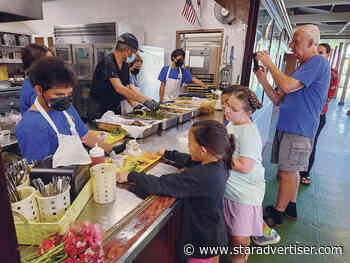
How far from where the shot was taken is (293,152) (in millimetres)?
2184

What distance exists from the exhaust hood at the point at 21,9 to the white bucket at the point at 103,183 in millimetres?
2645

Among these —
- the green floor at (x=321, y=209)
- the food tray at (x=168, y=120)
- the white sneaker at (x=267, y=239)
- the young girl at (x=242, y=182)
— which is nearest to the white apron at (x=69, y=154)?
the young girl at (x=242, y=182)

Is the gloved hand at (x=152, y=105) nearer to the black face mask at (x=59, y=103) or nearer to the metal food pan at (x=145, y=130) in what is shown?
the metal food pan at (x=145, y=130)

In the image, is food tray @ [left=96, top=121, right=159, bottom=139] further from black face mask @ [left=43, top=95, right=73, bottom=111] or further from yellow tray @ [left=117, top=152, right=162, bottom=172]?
black face mask @ [left=43, top=95, right=73, bottom=111]

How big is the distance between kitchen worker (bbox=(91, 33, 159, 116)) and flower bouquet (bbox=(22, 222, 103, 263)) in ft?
5.85

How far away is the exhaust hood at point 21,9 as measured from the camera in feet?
8.43

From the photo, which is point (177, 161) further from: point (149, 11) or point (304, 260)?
point (149, 11)

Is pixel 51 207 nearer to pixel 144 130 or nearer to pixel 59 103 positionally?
pixel 59 103

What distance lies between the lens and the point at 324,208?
2.77 metres

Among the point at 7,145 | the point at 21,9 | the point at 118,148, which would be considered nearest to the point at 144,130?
the point at 118,148

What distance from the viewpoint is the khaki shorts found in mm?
2160

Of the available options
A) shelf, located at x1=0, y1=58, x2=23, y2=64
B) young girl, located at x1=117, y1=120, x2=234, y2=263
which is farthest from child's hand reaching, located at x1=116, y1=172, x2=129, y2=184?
shelf, located at x1=0, y1=58, x2=23, y2=64

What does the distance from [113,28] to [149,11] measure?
124cm

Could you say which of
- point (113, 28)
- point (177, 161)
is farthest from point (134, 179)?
point (113, 28)
